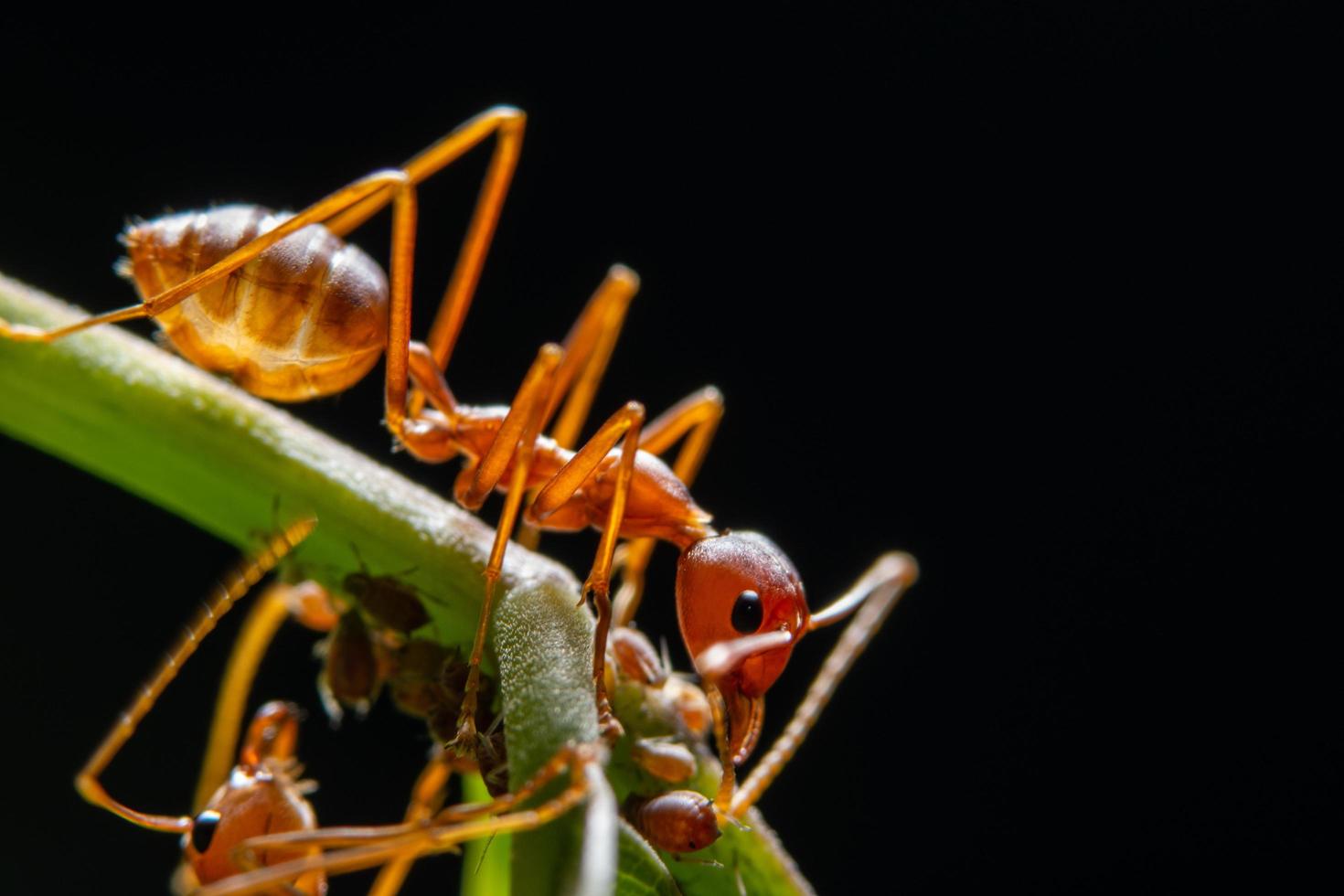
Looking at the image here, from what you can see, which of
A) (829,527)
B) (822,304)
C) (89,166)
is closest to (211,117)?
(89,166)

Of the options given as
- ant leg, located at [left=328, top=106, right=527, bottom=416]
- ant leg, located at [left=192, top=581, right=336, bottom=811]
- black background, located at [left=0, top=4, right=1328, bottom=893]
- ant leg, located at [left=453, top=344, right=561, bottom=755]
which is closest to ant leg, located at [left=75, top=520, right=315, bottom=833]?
ant leg, located at [left=453, top=344, right=561, bottom=755]

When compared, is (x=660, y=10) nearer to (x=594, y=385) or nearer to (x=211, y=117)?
(x=211, y=117)

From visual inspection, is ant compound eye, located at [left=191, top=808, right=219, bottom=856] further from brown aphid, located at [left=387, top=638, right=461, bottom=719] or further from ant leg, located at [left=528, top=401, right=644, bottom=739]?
ant leg, located at [left=528, top=401, right=644, bottom=739]

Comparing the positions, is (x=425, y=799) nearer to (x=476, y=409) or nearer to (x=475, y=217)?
(x=476, y=409)

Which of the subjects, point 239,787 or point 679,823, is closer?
point 679,823

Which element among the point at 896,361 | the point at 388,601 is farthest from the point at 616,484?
the point at 896,361

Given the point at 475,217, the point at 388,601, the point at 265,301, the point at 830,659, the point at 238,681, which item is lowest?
the point at 238,681
